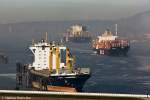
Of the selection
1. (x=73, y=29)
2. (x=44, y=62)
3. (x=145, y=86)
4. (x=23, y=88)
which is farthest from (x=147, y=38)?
(x=23, y=88)

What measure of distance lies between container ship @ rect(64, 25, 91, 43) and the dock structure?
15.0 feet

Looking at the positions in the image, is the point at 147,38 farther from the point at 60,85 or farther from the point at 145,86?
the point at 60,85

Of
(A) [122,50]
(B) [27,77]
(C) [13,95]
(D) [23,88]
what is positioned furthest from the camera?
(A) [122,50]

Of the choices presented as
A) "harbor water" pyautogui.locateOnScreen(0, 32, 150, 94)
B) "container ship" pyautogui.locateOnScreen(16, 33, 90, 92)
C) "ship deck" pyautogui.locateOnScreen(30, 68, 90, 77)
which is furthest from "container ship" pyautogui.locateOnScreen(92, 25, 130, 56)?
"container ship" pyautogui.locateOnScreen(16, 33, 90, 92)

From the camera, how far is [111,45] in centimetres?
3341

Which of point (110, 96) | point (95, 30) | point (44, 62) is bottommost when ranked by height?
point (110, 96)

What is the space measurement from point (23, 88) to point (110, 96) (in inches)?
224

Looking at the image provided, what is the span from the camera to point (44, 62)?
87.5 ft

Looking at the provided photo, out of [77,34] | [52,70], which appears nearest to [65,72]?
[52,70]

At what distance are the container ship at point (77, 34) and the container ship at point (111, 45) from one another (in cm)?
71

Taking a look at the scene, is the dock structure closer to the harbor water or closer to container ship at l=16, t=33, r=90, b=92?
the harbor water

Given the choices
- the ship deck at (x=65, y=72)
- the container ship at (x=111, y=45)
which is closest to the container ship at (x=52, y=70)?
the ship deck at (x=65, y=72)

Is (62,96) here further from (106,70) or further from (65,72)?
(106,70)

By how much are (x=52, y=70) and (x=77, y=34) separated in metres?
3.69
